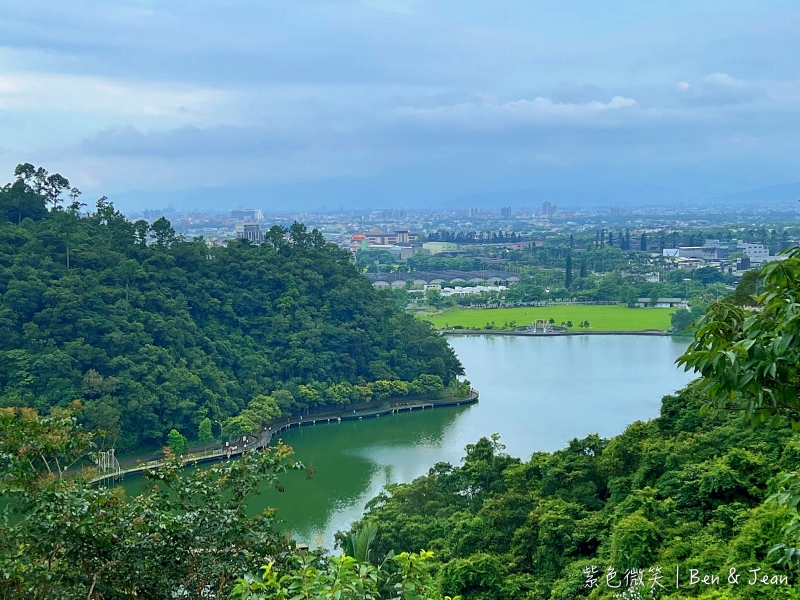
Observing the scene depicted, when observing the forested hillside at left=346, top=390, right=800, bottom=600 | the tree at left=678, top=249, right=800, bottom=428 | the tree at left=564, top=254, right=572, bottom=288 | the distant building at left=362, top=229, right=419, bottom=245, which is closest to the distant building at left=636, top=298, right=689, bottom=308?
the tree at left=564, top=254, right=572, bottom=288

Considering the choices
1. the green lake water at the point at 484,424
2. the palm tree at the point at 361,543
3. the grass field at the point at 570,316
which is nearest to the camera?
the palm tree at the point at 361,543

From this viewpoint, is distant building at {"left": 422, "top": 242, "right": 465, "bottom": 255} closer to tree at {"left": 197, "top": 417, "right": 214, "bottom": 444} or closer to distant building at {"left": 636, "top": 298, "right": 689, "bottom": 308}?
distant building at {"left": 636, "top": 298, "right": 689, "bottom": 308}

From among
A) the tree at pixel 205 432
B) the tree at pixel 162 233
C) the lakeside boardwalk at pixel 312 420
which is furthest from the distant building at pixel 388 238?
the tree at pixel 205 432

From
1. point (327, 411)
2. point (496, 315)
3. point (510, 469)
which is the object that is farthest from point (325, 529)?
point (496, 315)

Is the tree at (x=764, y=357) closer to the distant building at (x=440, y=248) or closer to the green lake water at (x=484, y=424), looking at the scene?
the green lake water at (x=484, y=424)

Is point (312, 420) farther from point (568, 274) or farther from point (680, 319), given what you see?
point (568, 274)

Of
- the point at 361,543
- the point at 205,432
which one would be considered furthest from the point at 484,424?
the point at 361,543
